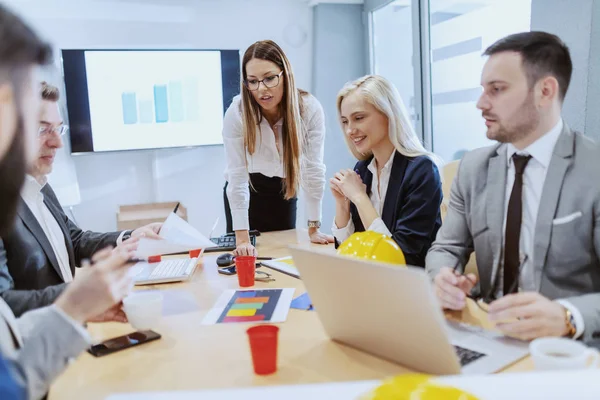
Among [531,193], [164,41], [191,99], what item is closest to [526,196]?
[531,193]

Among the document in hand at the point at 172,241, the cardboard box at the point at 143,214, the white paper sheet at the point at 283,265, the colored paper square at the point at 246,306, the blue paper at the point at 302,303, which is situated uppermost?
the document in hand at the point at 172,241

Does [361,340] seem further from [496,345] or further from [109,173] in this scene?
[109,173]

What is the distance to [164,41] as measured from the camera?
423cm

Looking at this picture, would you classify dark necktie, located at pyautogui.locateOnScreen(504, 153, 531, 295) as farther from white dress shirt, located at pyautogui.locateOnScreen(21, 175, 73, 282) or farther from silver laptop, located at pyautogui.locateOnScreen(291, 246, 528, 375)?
white dress shirt, located at pyautogui.locateOnScreen(21, 175, 73, 282)

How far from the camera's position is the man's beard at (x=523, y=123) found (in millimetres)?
1383

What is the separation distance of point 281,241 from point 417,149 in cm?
74

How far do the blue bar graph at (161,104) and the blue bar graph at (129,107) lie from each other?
0.54 ft

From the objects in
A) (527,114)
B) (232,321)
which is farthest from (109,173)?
(527,114)

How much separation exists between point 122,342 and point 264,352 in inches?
15.4

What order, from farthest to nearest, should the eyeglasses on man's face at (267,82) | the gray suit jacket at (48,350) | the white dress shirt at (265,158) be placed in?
the white dress shirt at (265,158) → the eyeglasses on man's face at (267,82) → the gray suit jacket at (48,350)

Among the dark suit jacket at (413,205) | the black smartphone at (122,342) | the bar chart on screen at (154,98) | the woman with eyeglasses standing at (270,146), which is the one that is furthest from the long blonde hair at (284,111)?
the bar chart on screen at (154,98)

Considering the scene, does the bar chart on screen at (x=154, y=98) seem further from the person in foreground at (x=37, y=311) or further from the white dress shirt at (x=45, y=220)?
the person in foreground at (x=37, y=311)

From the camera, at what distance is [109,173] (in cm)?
424

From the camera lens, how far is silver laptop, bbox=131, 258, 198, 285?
5.64 ft
